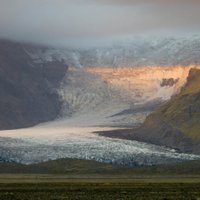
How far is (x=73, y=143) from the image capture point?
170 metres

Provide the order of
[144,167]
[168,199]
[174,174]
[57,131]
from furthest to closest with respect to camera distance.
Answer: [57,131]
[144,167]
[174,174]
[168,199]

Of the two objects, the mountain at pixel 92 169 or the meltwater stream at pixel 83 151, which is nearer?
the mountain at pixel 92 169

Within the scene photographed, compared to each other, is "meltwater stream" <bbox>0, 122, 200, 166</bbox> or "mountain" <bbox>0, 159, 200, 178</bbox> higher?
"meltwater stream" <bbox>0, 122, 200, 166</bbox>

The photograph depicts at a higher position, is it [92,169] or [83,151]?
[83,151]

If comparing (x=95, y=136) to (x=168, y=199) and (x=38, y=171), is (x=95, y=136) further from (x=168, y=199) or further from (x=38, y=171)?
(x=168, y=199)

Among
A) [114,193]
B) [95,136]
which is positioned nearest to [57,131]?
[95,136]

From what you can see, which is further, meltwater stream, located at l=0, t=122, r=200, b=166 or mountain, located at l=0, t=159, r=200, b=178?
meltwater stream, located at l=0, t=122, r=200, b=166

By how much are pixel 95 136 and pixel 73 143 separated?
13840 mm

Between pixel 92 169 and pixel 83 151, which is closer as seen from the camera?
pixel 92 169

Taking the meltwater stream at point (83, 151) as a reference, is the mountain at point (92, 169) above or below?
below

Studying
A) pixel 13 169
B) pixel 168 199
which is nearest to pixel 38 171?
pixel 13 169

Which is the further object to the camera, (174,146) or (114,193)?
(174,146)

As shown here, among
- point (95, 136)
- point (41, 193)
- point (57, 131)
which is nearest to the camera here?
point (41, 193)

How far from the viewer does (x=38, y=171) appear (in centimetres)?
15888
